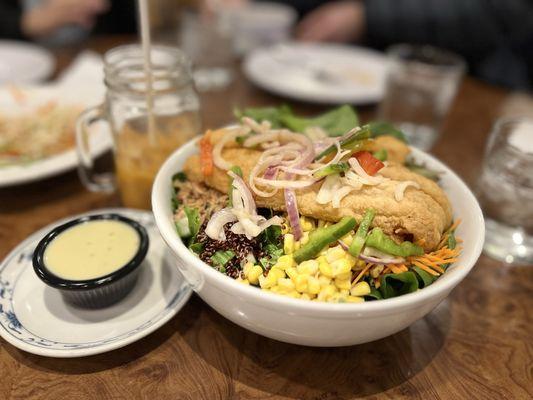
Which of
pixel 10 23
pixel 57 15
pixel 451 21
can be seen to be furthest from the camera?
pixel 451 21

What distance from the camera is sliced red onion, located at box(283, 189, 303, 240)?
1451 millimetres

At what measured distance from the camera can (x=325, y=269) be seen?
1.32 metres

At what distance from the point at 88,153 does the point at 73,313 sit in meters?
0.86

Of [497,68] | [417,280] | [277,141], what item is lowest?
[497,68]

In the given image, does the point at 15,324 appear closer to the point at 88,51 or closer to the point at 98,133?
the point at 98,133

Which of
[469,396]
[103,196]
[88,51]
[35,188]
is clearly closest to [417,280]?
[469,396]

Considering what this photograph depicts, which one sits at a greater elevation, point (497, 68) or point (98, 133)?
point (98, 133)

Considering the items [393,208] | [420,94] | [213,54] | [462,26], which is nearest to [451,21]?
[462,26]

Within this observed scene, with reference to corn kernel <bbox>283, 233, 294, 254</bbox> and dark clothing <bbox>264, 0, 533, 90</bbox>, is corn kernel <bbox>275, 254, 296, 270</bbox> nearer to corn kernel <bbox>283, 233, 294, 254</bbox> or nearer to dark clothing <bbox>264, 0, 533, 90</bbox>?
corn kernel <bbox>283, 233, 294, 254</bbox>

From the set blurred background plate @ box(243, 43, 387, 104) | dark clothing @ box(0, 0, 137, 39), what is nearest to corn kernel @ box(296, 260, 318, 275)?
blurred background plate @ box(243, 43, 387, 104)

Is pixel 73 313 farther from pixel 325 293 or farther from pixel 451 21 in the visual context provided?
pixel 451 21

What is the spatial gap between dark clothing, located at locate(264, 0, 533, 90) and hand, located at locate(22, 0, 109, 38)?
9.09 ft

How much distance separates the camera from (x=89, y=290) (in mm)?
1463

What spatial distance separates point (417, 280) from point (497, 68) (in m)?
4.65
